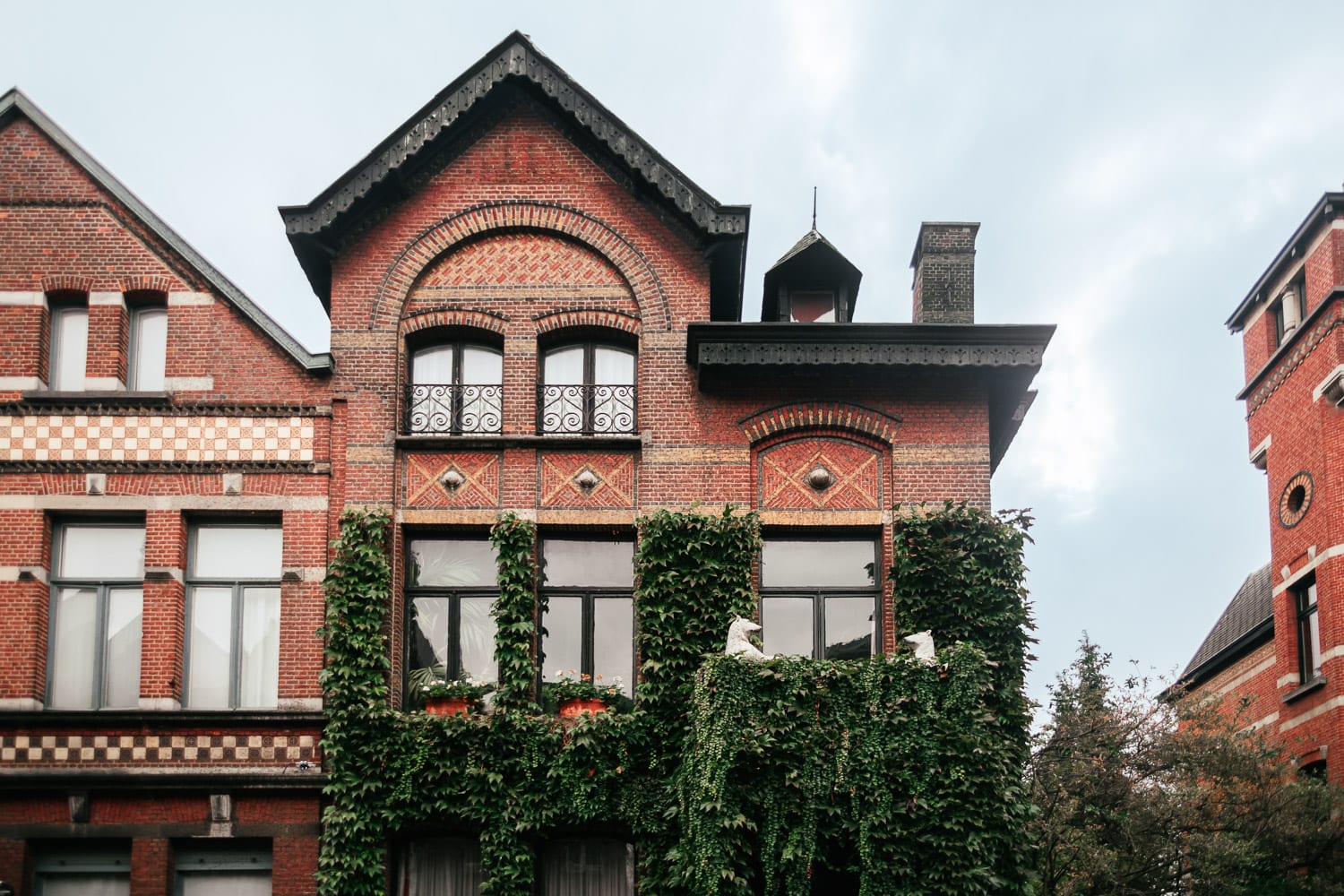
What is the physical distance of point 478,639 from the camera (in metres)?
21.8

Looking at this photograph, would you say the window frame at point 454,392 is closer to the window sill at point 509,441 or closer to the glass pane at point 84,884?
the window sill at point 509,441

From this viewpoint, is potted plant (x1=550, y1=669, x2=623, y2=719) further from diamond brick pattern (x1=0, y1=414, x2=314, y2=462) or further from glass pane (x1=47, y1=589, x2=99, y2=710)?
glass pane (x1=47, y1=589, x2=99, y2=710)

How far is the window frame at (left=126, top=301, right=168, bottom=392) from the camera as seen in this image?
22.3 meters

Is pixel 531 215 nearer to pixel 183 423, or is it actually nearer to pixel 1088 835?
pixel 183 423

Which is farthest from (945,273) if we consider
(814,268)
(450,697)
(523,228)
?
(450,697)

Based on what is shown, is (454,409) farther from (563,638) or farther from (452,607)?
(563,638)

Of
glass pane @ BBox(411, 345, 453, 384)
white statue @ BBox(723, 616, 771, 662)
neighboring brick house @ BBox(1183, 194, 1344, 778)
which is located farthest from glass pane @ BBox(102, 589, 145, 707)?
neighboring brick house @ BBox(1183, 194, 1344, 778)

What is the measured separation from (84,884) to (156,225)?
8828 mm

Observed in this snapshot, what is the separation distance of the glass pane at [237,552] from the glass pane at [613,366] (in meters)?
4.88

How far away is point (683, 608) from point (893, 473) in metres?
3.50

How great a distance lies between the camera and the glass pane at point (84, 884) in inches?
816

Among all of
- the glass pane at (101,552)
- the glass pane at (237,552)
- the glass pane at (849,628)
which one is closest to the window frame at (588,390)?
the glass pane at (849,628)

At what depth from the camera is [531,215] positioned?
23.0m

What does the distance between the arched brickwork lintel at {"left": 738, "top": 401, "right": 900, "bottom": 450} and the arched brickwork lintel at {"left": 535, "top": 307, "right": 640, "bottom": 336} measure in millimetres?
2094
